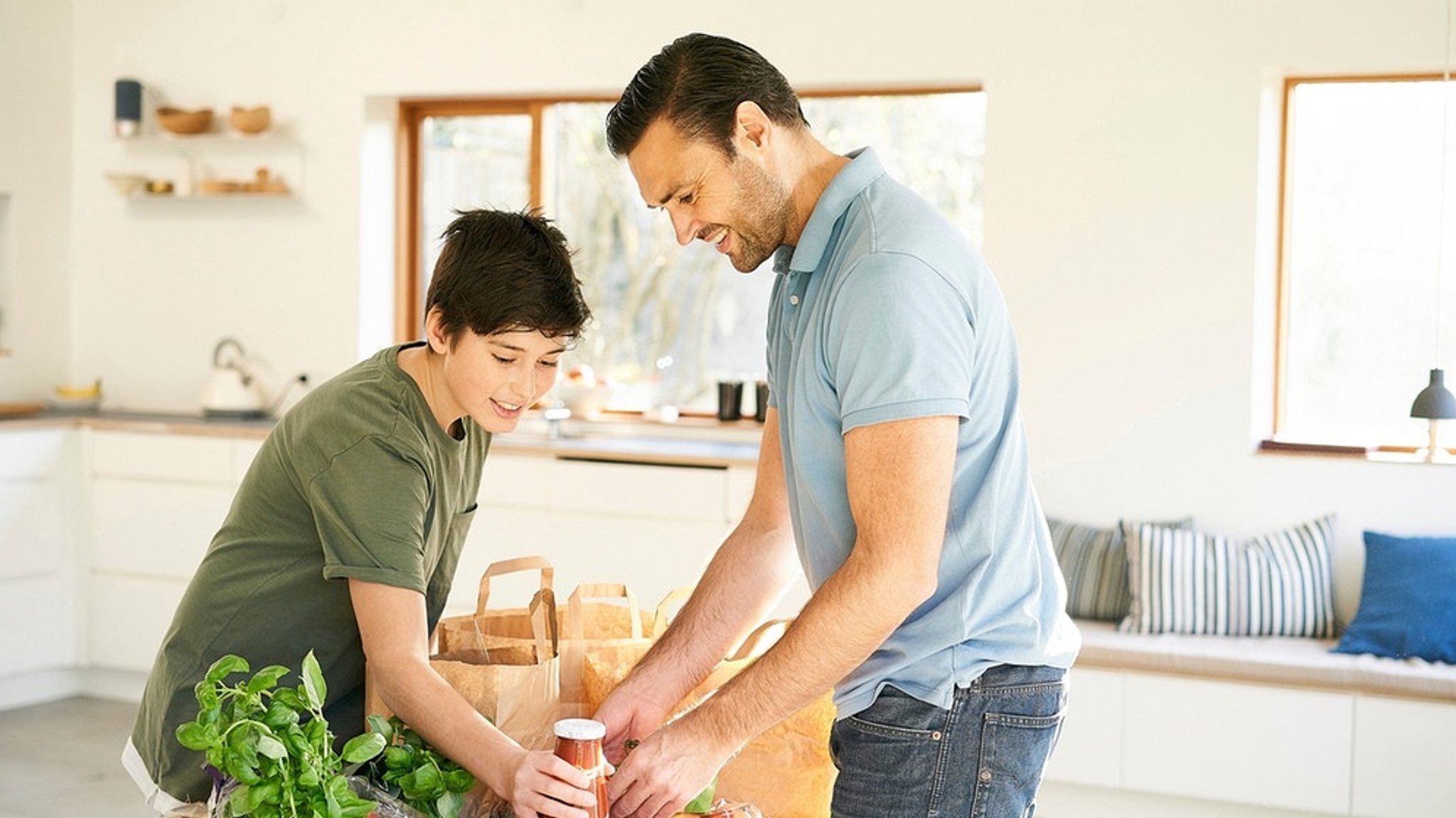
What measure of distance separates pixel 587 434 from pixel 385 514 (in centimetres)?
386

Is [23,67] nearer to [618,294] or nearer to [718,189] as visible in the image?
[618,294]

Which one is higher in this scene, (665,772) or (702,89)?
(702,89)

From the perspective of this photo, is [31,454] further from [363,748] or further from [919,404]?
[919,404]

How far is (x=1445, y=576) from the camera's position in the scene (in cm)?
419

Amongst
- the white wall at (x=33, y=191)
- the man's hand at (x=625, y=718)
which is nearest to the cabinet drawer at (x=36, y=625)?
the white wall at (x=33, y=191)

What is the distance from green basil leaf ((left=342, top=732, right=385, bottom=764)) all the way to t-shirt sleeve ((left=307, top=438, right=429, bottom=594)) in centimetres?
23

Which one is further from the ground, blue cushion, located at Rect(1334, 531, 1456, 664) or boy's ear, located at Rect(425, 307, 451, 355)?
boy's ear, located at Rect(425, 307, 451, 355)

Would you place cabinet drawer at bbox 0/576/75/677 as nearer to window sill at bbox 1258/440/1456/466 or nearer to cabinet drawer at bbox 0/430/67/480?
cabinet drawer at bbox 0/430/67/480

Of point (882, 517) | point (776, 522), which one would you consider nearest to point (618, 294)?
point (776, 522)

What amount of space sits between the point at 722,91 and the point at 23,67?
5179mm

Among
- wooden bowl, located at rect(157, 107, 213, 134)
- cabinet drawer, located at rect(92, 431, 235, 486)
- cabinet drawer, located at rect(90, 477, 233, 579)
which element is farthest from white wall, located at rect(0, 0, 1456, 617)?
cabinet drawer, located at rect(90, 477, 233, 579)

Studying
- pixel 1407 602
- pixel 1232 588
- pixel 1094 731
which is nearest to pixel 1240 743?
pixel 1094 731

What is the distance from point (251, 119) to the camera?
228 inches

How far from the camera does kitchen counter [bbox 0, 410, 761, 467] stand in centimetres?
491
